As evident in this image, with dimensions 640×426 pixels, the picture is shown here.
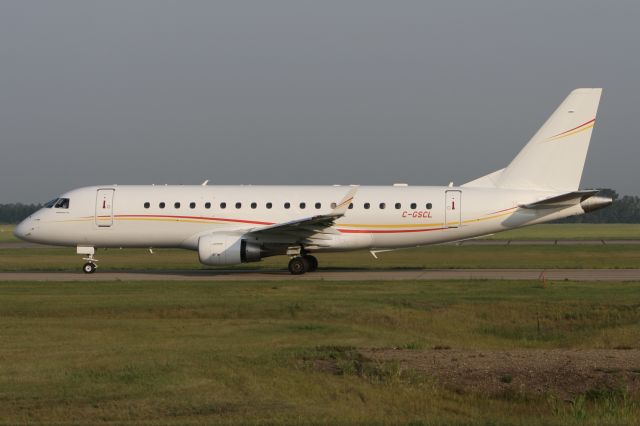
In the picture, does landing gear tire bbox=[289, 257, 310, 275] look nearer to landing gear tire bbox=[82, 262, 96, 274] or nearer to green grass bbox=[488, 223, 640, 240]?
landing gear tire bbox=[82, 262, 96, 274]

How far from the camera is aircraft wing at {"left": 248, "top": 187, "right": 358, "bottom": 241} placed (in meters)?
32.5

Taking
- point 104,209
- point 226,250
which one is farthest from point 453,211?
point 104,209

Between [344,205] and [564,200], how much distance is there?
26.1 feet

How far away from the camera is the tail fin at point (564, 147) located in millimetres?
34031

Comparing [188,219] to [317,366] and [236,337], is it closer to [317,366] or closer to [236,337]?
[236,337]

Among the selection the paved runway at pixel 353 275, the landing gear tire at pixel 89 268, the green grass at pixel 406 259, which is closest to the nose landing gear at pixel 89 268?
the landing gear tire at pixel 89 268

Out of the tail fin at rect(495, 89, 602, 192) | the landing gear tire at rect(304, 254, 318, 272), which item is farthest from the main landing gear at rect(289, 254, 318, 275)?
the tail fin at rect(495, 89, 602, 192)

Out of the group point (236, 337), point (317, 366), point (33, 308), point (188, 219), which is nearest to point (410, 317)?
point (236, 337)

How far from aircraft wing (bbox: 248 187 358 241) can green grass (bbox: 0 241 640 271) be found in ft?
21.3

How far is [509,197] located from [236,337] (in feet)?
58.8

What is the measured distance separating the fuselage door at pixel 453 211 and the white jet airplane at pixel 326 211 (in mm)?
38

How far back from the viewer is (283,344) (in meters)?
17.9

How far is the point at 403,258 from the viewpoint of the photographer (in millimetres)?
45938

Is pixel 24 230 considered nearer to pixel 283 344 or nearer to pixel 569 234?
pixel 283 344
